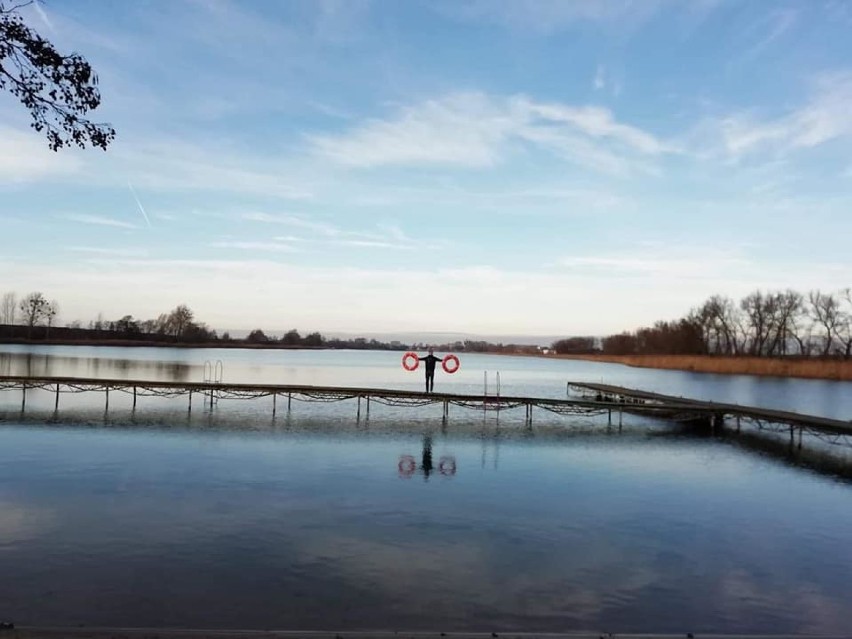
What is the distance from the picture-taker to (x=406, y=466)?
1310 cm

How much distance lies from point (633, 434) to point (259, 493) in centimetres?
1339

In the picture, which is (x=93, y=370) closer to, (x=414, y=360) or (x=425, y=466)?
(x=414, y=360)

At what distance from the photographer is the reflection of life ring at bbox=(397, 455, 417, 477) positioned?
40.6 ft

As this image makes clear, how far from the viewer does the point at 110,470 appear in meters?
11.7

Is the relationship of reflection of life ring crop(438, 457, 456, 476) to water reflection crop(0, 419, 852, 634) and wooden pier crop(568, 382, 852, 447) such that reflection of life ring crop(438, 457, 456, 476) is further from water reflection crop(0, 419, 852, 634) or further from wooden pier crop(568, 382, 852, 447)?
wooden pier crop(568, 382, 852, 447)

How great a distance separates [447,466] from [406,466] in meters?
0.85

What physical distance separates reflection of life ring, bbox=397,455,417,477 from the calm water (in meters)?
0.06

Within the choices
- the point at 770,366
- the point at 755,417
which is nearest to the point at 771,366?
the point at 770,366

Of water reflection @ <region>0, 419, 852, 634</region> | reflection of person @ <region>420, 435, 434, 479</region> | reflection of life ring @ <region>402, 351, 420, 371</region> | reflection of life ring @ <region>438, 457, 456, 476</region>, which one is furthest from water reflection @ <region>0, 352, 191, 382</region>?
reflection of life ring @ <region>438, 457, 456, 476</region>

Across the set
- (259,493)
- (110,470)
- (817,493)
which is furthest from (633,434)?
(110,470)

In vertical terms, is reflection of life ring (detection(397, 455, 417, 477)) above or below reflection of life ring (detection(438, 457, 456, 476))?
above

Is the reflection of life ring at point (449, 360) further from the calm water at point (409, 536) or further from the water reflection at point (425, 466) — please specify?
the water reflection at point (425, 466)

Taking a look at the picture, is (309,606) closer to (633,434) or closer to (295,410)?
(633,434)

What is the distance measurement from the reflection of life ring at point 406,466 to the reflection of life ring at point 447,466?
54 cm
